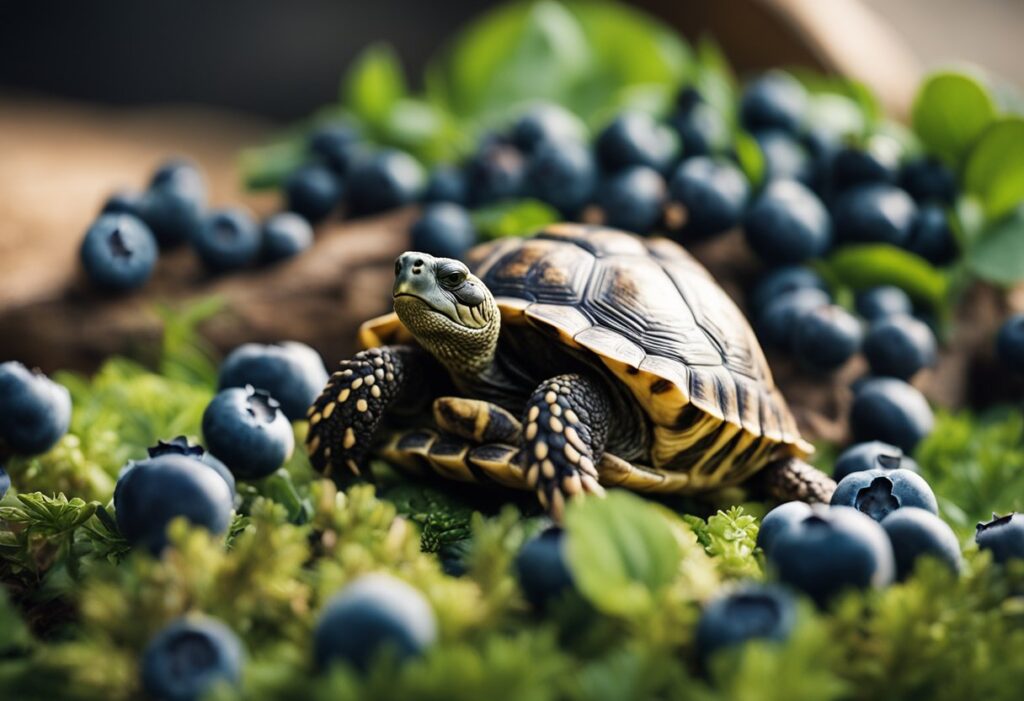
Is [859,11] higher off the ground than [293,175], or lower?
higher

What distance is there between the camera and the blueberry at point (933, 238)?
5.41 ft

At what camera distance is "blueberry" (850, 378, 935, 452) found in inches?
54.0

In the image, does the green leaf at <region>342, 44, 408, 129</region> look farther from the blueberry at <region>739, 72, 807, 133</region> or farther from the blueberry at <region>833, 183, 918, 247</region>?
the blueberry at <region>833, 183, 918, 247</region>

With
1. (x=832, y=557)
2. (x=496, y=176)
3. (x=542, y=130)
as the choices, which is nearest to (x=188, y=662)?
(x=832, y=557)

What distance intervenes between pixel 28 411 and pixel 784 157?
1377mm

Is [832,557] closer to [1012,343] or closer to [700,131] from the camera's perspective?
[1012,343]

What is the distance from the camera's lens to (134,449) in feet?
4.16

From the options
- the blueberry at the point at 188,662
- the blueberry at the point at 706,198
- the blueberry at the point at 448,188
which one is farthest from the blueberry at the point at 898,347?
the blueberry at the point at 188,662

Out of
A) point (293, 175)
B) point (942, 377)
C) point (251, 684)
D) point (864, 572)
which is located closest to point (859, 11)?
point (942, 377)

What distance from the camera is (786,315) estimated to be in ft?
4.92

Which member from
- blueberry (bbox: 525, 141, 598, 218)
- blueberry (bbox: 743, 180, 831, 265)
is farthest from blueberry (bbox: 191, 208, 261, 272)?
blueberry (bbox: 743, 180, 831, 265)

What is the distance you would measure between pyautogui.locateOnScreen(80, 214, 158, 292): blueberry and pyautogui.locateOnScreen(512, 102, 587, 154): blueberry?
2.42 ft

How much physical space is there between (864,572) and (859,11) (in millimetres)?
2413

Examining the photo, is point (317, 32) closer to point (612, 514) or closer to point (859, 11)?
point (859, 11)
